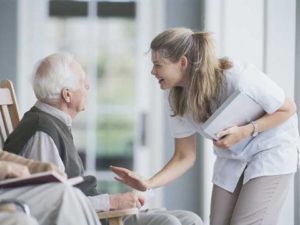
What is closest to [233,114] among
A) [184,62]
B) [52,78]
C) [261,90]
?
[261,90]

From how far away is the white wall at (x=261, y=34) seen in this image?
3.41 m

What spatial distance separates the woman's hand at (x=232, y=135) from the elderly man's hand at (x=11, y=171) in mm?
782

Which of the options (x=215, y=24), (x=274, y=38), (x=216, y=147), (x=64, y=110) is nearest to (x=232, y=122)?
(x=216, y=147)

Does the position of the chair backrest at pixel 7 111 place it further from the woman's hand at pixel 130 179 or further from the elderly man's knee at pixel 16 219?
the elderly man's knee at pixel 16 219

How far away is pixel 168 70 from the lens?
2.50 meters

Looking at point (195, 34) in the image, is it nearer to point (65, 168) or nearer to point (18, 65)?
point (65, 168)

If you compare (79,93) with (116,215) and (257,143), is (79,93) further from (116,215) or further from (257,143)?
(257,143)

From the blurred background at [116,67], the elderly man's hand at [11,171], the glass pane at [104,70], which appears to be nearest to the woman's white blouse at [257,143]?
the elderly man's hand at [11,171]

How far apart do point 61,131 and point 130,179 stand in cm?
36

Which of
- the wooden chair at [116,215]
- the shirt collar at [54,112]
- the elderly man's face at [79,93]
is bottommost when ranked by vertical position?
the wooden chair at [116,215]

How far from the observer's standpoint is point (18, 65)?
4715mm

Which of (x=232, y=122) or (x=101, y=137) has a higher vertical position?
(x=232, y=122)

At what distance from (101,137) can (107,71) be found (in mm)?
504

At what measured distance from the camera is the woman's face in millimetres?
2504
